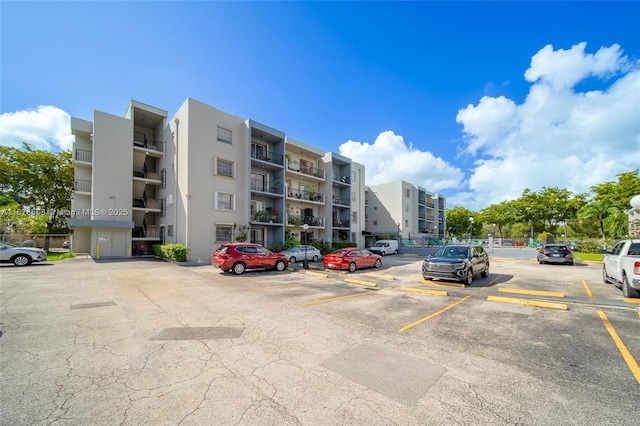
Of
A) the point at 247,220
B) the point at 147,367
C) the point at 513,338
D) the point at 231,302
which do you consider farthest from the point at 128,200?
the point at 513,338

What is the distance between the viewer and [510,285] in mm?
11648

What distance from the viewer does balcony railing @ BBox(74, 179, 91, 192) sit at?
23.1 metres

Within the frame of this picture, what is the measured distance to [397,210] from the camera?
144ft

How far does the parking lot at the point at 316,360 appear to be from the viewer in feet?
10.1

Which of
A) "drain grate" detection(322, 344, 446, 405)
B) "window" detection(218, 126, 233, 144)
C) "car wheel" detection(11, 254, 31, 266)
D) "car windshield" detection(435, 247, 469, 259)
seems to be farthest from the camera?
"window" detection(218, 126, 233, 144)

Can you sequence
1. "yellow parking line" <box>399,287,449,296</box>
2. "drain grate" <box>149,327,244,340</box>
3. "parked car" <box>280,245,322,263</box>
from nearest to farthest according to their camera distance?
"drain grate" <box>149,327,244,340</box> → "yellow parking line" <box>399,287,449,296</box> → "parked car" <box>280,245,322,263</box>

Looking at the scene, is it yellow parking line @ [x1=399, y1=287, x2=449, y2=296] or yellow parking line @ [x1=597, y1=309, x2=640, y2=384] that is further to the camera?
yellow parking line @ [x1=399, y1=287, x2=449, y2=296]

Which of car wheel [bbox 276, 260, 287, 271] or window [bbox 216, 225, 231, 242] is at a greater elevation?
window [bbox 216, 225, 231, 242]

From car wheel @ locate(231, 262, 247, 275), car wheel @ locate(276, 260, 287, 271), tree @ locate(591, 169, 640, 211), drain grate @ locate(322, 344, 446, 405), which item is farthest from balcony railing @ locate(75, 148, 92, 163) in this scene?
tree @ locate(591, 169, 640, 211)

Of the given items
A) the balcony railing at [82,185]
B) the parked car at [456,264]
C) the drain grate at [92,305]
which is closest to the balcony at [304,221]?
the parked car at [456,264]

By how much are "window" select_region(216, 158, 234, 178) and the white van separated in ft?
58.2

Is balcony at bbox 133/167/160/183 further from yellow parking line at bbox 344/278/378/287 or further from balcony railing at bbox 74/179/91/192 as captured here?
yellow parking line at bbox 344/278/378/287

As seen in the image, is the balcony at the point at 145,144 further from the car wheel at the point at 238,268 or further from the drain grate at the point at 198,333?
the drain grate at the point at 198,333

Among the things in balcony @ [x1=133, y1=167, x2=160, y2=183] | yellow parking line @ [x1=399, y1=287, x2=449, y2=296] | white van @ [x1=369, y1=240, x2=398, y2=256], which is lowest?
white van @ [x1=369, y1=240, x2=398, y2=256]
